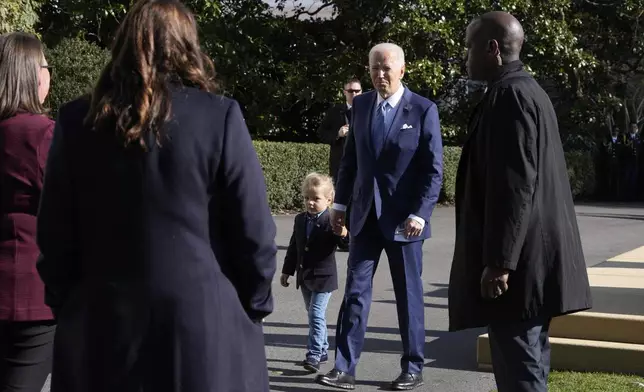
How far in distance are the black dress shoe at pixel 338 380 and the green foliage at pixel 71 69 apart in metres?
13.3

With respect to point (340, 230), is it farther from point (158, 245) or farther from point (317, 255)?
point (158, 245)

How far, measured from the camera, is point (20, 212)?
387cm

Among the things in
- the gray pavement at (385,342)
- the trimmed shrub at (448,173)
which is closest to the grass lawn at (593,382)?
the gray pavement at (385,342)

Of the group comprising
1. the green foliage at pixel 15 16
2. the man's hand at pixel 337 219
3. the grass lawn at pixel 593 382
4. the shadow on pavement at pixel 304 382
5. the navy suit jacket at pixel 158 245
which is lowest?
the shadow on pavement at pixel 304 382

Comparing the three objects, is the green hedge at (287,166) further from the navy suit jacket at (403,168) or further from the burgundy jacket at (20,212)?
the burgundy jacket at (20,212)

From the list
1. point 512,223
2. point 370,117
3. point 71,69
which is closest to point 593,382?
point 370,117

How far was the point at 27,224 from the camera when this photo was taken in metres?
3.87

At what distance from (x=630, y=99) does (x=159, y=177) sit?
2872cm

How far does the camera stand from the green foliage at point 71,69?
60.0 feet

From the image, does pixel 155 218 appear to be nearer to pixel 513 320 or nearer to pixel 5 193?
pixel 5 193

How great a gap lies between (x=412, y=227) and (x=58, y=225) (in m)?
3.25

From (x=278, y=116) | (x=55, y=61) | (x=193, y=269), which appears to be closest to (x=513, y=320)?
(x=193, y=269)

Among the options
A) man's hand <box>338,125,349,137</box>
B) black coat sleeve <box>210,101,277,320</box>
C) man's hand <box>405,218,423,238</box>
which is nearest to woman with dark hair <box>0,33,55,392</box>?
black coat sleeve <box>210,101,277,320</box>

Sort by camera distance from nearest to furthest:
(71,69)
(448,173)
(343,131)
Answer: (343,131) < (71,69) < (448,173)
